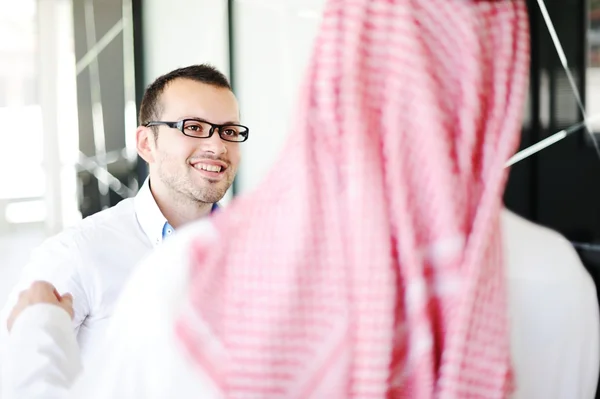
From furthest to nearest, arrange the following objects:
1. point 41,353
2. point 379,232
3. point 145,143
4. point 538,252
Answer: point 145,143 → point 41,353 → point 538,252 → point 379,232

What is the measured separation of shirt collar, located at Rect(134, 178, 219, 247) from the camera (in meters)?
0.96

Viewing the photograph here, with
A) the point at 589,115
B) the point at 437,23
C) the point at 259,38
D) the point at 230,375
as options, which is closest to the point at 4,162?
the point at 259,38

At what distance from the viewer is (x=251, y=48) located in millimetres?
1069

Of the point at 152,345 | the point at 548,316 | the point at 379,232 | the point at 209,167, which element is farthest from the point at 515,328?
the point at 209,167

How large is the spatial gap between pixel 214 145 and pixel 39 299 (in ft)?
1.30

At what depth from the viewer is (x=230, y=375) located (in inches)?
23.8

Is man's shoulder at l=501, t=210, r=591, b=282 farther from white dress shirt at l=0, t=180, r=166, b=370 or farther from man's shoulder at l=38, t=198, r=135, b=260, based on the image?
man's shoulder at l=38, t=198, r=135, b=260

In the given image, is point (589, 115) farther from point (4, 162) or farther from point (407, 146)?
point (4, 162)

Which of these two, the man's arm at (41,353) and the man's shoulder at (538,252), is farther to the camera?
the man's arm at (41,353)

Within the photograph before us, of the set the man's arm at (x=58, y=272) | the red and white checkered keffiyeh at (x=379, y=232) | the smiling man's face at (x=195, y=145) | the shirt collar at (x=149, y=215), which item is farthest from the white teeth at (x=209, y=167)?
the red and white checkered keffiyeh at (x=379, y=232)

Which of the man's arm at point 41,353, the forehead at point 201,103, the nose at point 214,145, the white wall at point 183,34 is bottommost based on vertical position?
the man's arm at point 41,353

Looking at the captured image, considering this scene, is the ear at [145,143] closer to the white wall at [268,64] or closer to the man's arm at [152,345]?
the white wall at [268,64]

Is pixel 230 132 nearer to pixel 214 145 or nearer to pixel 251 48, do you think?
pixel 214 145

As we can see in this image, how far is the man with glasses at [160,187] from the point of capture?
1.03m
